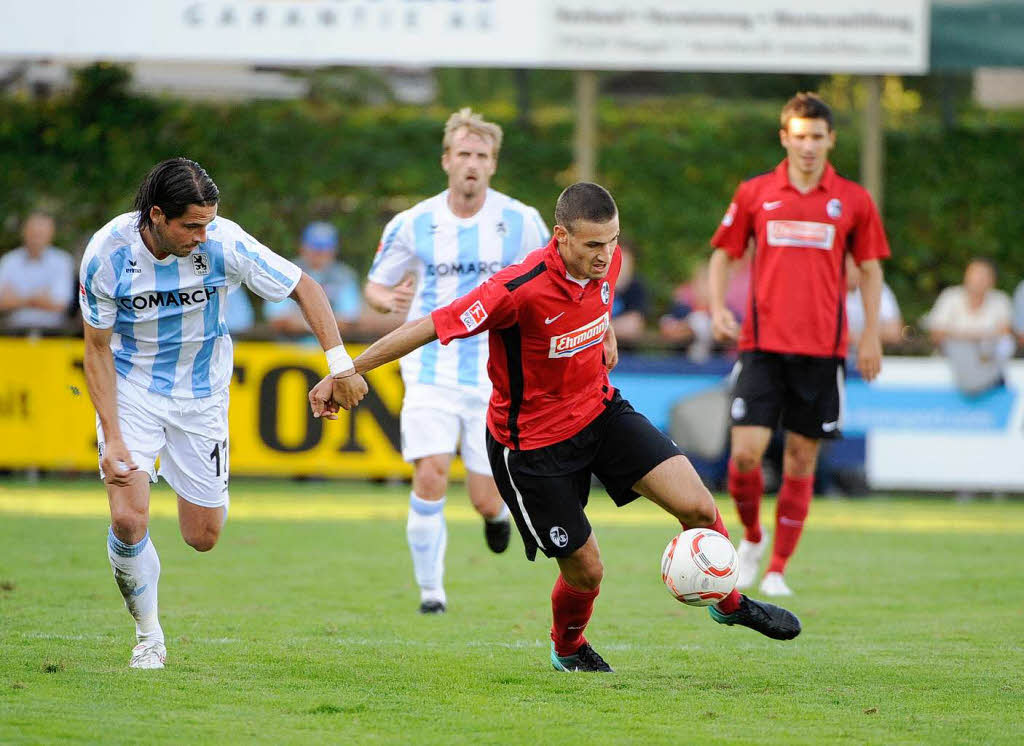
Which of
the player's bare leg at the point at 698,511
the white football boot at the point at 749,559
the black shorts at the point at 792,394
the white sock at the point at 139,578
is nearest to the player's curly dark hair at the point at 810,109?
the black shorts at the point at 792,394

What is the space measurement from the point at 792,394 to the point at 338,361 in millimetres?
3418

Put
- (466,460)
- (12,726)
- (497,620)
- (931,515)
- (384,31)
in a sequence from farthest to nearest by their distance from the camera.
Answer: (384,31), (931,515), (466,460), (497,620), (12,726)

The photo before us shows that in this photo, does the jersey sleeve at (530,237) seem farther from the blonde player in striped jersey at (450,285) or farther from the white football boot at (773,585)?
the white football boot at (773,585)

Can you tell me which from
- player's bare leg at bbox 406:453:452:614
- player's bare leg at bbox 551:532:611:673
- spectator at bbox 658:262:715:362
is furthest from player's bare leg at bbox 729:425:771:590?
spectator at bbox 658:262:715:362

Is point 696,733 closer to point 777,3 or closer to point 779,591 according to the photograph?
point 779,591

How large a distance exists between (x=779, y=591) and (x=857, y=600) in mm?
433

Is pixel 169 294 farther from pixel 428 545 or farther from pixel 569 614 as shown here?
pixel 428 545

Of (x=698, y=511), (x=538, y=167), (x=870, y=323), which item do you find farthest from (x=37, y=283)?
(x=698, y=511)

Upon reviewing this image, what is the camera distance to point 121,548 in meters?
6.01

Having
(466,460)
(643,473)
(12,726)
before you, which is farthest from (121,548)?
(466,460)

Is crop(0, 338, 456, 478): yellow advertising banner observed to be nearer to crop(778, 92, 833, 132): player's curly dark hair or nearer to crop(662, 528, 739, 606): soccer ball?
crop(778, 92, 833, 132): player's curly dark hair

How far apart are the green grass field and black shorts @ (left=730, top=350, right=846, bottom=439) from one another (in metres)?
1.01

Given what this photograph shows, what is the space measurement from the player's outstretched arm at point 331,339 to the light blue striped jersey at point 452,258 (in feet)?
6.62

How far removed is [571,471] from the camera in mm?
6004
